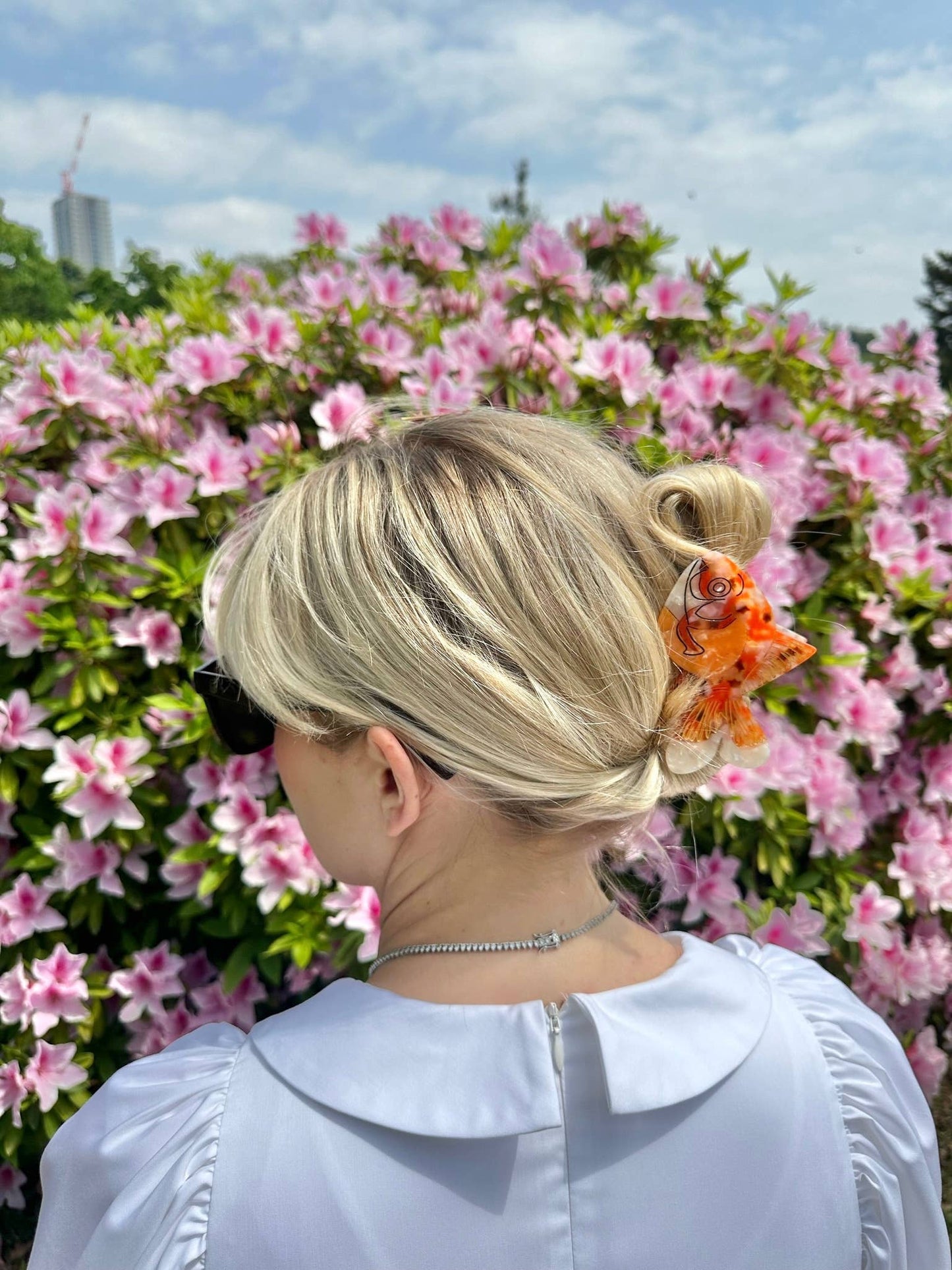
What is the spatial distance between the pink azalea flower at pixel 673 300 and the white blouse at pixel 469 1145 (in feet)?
6.99

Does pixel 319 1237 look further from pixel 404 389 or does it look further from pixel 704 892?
pixel 404 389

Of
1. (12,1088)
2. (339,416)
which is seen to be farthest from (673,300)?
(12,1088)

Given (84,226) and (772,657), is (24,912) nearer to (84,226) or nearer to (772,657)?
(772,657)

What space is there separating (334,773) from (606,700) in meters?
0.31

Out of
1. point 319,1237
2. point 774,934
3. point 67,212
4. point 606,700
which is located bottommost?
point 774,934

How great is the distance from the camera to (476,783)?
3.10ft

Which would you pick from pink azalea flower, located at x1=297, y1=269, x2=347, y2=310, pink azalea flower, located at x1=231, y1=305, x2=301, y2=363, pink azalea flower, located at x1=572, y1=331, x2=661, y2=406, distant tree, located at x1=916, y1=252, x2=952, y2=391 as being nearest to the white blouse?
pink azalea flower, located at x1=572, y1=331, x2=661, y2=406

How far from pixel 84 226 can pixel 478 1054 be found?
4780 inches

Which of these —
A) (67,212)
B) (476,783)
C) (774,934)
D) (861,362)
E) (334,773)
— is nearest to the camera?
(476,783)

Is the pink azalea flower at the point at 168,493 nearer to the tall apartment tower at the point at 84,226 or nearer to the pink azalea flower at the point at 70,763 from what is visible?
the pink azalea flower at the point at 70,763

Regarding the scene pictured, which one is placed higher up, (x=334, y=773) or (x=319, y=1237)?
(x=334, y=773)

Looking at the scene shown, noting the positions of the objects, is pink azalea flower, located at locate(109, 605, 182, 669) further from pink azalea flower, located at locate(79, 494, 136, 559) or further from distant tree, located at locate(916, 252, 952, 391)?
distant tree, located at locate(916, 252, 952, 391)

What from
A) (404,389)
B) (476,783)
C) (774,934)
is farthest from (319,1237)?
(404,389)

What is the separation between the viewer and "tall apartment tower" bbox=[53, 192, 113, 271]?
9881cm
